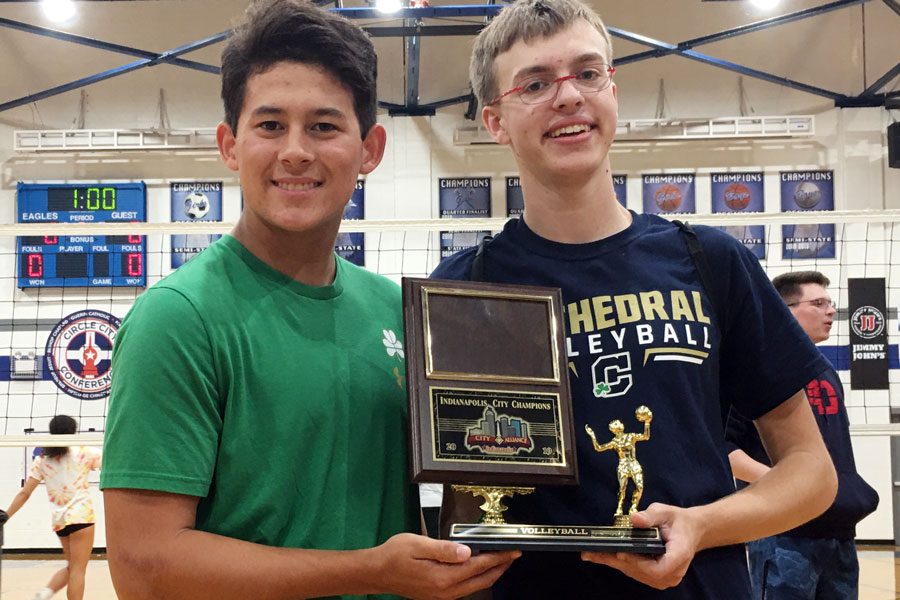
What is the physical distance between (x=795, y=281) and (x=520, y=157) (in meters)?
3.56

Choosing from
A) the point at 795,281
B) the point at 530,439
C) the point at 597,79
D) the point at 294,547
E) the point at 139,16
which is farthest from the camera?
the point at 139,16

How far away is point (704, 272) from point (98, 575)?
363 inches


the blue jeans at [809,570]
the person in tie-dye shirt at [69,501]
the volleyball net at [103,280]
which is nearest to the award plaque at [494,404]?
the blue jeans at [809,570]

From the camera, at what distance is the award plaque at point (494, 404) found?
152 cm

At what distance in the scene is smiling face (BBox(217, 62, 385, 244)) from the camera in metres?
1.63

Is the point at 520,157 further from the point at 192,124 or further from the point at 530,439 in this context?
the point at 192,124

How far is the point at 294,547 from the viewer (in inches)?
60.3

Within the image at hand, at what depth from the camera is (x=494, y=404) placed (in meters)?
1.66

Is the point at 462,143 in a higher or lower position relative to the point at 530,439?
higher

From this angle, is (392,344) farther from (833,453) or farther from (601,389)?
(833,453)

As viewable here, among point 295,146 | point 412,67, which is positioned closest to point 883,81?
point 412,67

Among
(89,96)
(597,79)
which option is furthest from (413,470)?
(89,96)

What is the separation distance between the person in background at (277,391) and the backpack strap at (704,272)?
637mm

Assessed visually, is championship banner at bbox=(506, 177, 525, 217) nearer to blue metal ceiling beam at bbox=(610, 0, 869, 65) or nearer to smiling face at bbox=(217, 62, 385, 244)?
blue metal ceiling beam at bbox=(610, 0, 869, 65)
